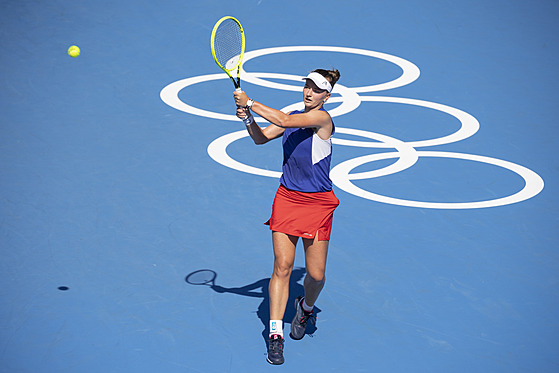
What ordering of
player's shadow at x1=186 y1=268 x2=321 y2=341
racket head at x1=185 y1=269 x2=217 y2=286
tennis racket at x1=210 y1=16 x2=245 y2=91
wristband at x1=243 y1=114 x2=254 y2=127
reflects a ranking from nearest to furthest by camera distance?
wristband at x1=243 y1=114 x2=254 y2=127 → tennis racket at x1=210 y1=16 x2=245 y2=91 → player's shadow at x1=186 y1=268 x2=321 y2=341 → racket head at x1=185 y1=269 x2=217 y2=286

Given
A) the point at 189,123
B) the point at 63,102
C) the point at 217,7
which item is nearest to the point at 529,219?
the point at 189,123

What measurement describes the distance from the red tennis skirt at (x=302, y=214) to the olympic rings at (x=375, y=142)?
2.81 metres

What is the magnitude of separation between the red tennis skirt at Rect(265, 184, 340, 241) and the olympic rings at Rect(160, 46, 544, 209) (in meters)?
2.81

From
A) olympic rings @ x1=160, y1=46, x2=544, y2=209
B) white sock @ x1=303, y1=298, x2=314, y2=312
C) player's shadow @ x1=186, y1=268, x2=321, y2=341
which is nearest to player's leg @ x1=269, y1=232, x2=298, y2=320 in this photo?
white sock @ x1=303, y1=298, x2=314, y2=312

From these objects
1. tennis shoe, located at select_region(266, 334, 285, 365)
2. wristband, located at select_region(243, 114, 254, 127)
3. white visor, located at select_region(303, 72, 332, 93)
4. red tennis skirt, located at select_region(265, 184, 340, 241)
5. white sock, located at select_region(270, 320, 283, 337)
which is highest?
white visor, located at select_region(303, 72, 332, 93)

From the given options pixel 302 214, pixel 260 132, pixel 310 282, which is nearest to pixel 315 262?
pixel 310 282

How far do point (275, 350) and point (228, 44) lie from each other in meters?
2.77

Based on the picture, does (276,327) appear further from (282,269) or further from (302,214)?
(302,214)

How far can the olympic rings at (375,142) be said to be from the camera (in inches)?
370

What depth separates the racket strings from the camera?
677cm

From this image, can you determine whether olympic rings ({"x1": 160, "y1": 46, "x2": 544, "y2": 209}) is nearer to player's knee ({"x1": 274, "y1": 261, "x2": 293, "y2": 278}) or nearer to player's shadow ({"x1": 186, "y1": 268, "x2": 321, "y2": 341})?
player's shadow ({"x1": 186, "y1": 268, "x2": 321, "y2": 341})

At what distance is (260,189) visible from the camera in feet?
30.7

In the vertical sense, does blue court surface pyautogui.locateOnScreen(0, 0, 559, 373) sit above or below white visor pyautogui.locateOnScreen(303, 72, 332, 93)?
below

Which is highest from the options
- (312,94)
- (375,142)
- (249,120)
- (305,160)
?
(312,94)
